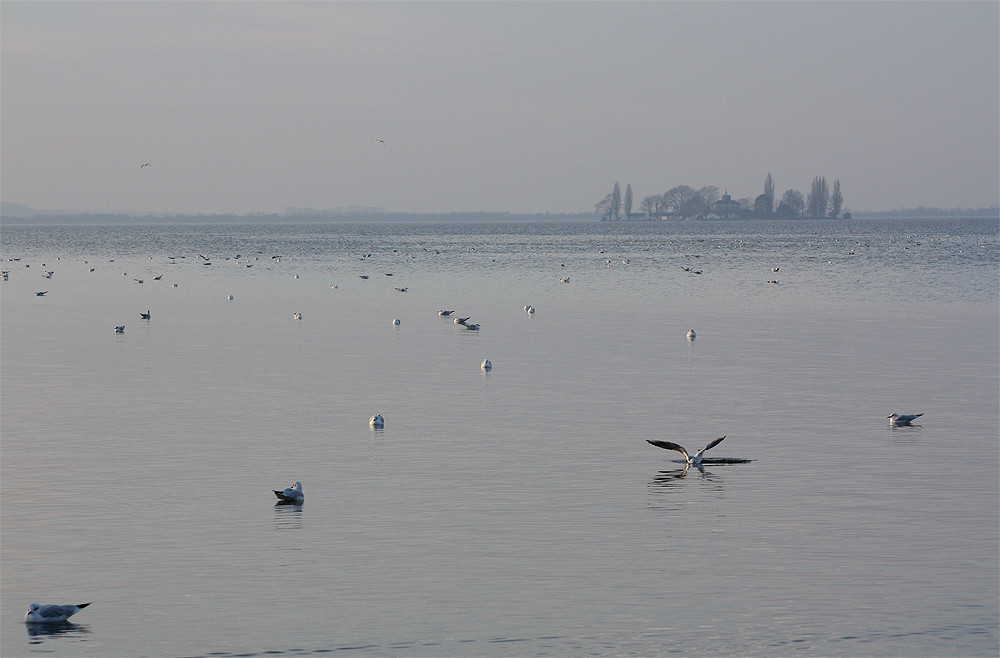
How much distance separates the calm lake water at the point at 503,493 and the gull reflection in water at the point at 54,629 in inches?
1.9

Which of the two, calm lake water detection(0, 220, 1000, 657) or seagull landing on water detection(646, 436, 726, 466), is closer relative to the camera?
calm lake water detection(0, 220, 1000, 657)

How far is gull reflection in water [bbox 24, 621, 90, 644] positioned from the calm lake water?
48mm

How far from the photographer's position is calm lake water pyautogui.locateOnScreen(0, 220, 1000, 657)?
12805mm

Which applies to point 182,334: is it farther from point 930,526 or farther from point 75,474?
point 930,526

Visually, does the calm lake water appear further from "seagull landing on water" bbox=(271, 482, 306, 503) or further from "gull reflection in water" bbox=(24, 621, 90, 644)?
"seagull landing on water" bbox=(271, 482, 306, 503)

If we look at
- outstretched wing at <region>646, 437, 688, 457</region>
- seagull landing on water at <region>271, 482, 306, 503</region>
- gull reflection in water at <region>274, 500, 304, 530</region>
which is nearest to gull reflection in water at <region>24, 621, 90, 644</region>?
gull reflection in water at <region>274, 500, 304, 530</region>

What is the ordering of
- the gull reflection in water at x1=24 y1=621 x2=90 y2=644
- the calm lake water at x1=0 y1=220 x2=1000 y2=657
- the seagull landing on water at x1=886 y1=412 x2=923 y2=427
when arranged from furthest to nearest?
the seagull landing on water at x1=886 y1=412 x2=923 y2=427 → the calm lake water at x1=0 y1=220 x2=1000 y2=657 → the gull reflection in water at x1=24 y1=621 x2=90 y2=644

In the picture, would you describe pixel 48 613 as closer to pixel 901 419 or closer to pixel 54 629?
pixel 54 629

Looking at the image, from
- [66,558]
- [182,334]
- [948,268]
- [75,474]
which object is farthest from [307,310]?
[948,268]

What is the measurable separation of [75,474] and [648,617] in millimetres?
10179

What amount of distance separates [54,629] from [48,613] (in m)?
0.17

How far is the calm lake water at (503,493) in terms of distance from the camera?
42.0 feet

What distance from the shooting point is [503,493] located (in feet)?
59.5

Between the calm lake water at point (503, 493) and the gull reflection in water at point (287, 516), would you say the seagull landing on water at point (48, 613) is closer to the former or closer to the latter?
the calm lake water at point (503, 493)
